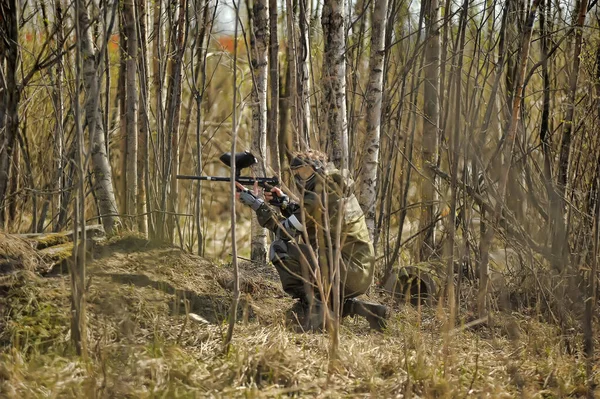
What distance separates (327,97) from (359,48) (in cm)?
140

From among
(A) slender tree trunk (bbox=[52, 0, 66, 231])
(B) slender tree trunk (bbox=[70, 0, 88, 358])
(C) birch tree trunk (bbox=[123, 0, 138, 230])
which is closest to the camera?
(B) slender tree trunk (bbox=[70, 0, 88, 358])

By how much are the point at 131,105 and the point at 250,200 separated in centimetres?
155

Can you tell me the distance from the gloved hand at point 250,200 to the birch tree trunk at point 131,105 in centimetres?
122

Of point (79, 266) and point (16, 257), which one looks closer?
point (79, 266)

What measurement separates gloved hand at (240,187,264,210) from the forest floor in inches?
25.7

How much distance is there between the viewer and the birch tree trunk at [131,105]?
6109mm

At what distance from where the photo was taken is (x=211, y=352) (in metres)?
4.21

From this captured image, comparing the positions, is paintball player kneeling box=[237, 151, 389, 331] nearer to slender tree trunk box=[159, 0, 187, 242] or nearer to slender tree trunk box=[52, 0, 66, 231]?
slender tree trunk box=[159, 0, 187, 242]

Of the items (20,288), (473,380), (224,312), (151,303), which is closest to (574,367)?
(473,380)

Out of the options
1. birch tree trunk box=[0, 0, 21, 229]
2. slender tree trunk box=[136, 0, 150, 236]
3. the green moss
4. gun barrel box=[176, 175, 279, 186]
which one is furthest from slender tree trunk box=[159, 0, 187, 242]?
birch tree trunk box=[0, 0, 21, 229]

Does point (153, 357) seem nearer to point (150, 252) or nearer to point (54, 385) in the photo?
point (54, 385)

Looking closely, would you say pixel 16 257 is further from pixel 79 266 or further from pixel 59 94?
pixel 59 94

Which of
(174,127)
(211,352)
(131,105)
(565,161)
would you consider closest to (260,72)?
(174,127)

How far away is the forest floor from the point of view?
12.5ft
